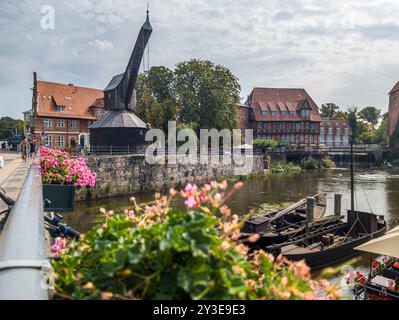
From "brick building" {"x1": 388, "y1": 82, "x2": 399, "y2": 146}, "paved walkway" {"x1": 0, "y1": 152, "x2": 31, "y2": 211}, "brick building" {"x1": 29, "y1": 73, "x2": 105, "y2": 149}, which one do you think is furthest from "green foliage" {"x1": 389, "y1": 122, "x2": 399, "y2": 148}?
"paved walkway" {"x1": 0, "y1": 152, "x2": 31, "y2": 211}

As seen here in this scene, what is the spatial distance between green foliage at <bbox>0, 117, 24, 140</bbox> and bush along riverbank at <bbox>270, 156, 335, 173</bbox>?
7021 cm

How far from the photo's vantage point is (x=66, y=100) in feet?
152

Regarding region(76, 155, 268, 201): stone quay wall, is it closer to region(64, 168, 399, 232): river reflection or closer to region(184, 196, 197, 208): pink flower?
region(64, 168, 399, 232): river reflection

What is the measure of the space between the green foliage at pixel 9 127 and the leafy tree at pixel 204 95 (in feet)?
200

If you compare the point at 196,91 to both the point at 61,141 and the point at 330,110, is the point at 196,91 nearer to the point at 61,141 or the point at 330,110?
the point at 61,141

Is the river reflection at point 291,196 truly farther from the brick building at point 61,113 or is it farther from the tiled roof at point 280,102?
the tiled roof at point 280,102

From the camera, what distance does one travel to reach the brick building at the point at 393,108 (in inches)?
2706

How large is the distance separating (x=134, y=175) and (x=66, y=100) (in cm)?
2253

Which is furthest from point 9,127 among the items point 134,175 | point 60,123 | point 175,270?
point 175,270

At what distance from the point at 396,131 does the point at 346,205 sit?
49.8m

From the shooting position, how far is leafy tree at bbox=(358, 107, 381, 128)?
355 feet

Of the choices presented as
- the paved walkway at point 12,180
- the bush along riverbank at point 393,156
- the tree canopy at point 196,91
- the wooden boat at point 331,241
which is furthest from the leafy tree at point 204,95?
the bush along riverbank at point 393,156

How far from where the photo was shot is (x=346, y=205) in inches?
1022
